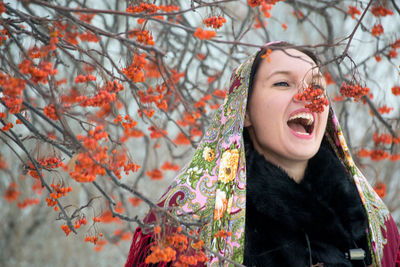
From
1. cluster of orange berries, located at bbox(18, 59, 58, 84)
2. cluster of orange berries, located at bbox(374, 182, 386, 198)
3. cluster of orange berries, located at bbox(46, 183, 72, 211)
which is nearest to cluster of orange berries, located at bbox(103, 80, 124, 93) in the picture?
cluster of orange berries, located at bbox(18, 59, 58, 84)

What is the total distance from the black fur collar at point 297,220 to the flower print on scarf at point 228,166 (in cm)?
9

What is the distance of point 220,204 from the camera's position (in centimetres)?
186

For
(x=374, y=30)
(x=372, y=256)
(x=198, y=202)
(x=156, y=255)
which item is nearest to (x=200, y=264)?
(x=198, y=202)

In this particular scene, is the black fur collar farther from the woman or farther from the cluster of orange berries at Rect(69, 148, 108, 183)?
the cluster of orange berries at Rect(69, 148, 108, 183)

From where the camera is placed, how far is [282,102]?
2041 millimetres

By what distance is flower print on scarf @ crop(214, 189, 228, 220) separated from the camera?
1.84 metres

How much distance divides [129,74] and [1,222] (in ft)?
20.2

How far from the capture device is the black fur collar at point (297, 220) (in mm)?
1851

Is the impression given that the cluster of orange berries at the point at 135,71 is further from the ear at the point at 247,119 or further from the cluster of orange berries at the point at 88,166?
the ear at the point at 247,119

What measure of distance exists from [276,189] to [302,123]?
0.37m

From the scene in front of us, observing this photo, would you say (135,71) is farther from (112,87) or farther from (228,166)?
(228,166)

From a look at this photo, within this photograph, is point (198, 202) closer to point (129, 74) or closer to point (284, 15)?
point (129, 74)

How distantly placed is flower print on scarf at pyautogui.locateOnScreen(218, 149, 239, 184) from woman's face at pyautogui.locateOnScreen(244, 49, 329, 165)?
0.18 metres

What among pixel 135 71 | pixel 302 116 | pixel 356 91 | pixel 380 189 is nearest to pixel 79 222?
pixel 135 71
